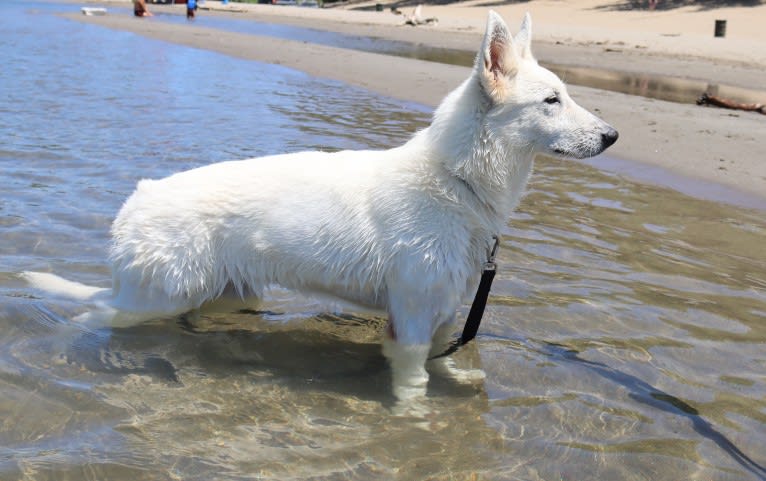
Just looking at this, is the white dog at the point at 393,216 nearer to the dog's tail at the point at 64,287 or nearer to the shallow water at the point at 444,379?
the shallow water at the point at 444,379

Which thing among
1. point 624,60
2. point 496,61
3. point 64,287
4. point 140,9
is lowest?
point 64,287

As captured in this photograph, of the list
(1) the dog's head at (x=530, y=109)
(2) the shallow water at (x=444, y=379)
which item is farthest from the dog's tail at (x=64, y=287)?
(1) the dog's head at (x=530, y=109)

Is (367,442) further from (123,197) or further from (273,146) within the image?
(273,146)

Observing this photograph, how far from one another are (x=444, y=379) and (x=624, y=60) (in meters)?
23.6

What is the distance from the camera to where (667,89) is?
18.7 m

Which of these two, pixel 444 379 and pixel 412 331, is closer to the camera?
pixel 412 331

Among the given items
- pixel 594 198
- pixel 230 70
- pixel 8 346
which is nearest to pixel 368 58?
pixel 230 70

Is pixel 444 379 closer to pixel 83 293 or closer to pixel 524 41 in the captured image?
pixel 524 41

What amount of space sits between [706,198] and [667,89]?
426 inches

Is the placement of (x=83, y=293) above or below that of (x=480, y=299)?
below

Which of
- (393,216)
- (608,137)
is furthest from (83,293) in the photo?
(608,137)

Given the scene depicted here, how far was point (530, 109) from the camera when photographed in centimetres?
441

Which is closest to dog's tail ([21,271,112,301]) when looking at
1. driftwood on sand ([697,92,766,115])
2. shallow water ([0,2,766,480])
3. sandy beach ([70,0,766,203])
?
shallow water ([0,2,766,480])

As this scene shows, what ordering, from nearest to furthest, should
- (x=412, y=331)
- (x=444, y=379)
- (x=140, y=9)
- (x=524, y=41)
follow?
(x=412, y=331) → (x=524, y=41) → (x=444, y=379) → (x=140, y=9)
